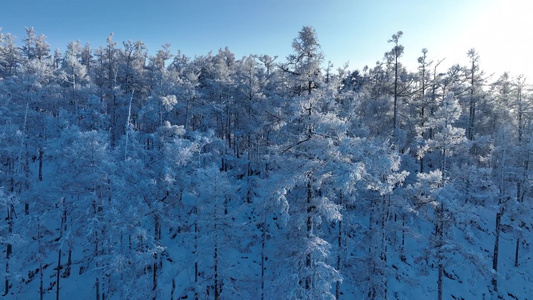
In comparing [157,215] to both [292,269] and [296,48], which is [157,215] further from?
[296,48]

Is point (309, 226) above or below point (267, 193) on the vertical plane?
below

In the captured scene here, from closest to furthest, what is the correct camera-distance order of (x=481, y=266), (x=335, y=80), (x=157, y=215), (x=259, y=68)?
1. (x=335, y=80)
2. (x=481, y=266)
3. (x=157, y=215)
4. (x=259, y=68)

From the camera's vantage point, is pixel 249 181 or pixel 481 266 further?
pixel 249 181

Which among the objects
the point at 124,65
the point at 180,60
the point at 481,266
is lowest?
the point at 481,266

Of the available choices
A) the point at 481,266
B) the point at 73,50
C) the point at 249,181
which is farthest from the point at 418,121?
the point at 73,50

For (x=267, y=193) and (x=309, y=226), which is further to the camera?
(x=309, y=226)

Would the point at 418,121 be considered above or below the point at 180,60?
Answer: below

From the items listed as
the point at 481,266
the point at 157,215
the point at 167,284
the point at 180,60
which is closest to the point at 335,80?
the point at 157,215

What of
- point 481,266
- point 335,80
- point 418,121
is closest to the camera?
point 335,80
